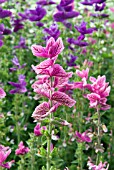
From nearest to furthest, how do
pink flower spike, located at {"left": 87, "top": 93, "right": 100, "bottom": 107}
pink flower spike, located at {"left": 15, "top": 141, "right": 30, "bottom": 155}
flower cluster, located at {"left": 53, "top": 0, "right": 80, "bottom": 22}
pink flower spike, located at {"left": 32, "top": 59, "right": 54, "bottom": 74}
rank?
pink flower spike, located at {"left": 32, "top": 59, "right": 54, "bottom": 74}, pink flower spike, located at {"left": 87, "top": 93, "right": 100, "bottom": 107}, pink flower spike, located at {"left": 15, "top": 141, "right": 30, "bottom": 155}, flower cluster, located at {"left": 53, "top": 0, "right": 80, "bottom": 22}

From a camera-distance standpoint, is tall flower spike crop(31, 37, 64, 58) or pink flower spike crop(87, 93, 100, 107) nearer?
tall flower spike crop(31, 37, 64, 58)

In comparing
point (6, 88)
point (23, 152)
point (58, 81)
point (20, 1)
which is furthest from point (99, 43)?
point (58, 81)

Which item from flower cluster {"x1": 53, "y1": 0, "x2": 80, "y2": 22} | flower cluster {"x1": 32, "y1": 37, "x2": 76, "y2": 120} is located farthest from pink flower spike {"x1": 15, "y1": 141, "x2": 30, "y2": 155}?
flower cluster {"x1": 53, "y1": 0, "x2": 80, "y2": 22}

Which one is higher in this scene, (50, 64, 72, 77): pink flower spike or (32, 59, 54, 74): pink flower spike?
(32, 59, 54, 74): pink flower spike

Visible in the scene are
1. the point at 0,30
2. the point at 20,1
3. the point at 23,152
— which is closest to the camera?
the point at 23,152

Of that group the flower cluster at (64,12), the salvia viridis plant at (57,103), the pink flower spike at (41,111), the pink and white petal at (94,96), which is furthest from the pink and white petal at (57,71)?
the flower cluster at (64,12)

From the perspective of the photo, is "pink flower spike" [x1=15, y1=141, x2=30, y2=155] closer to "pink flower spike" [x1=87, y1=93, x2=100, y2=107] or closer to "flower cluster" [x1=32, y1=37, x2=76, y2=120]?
"pink flower spike" [x1=87, y1=93, x2=100, y2=107]

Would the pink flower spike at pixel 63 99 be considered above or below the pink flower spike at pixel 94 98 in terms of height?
above

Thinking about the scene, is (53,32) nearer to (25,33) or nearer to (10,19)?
(10,19)

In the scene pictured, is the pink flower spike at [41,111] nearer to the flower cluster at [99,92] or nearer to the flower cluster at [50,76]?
the flower cluster at [50,76]
